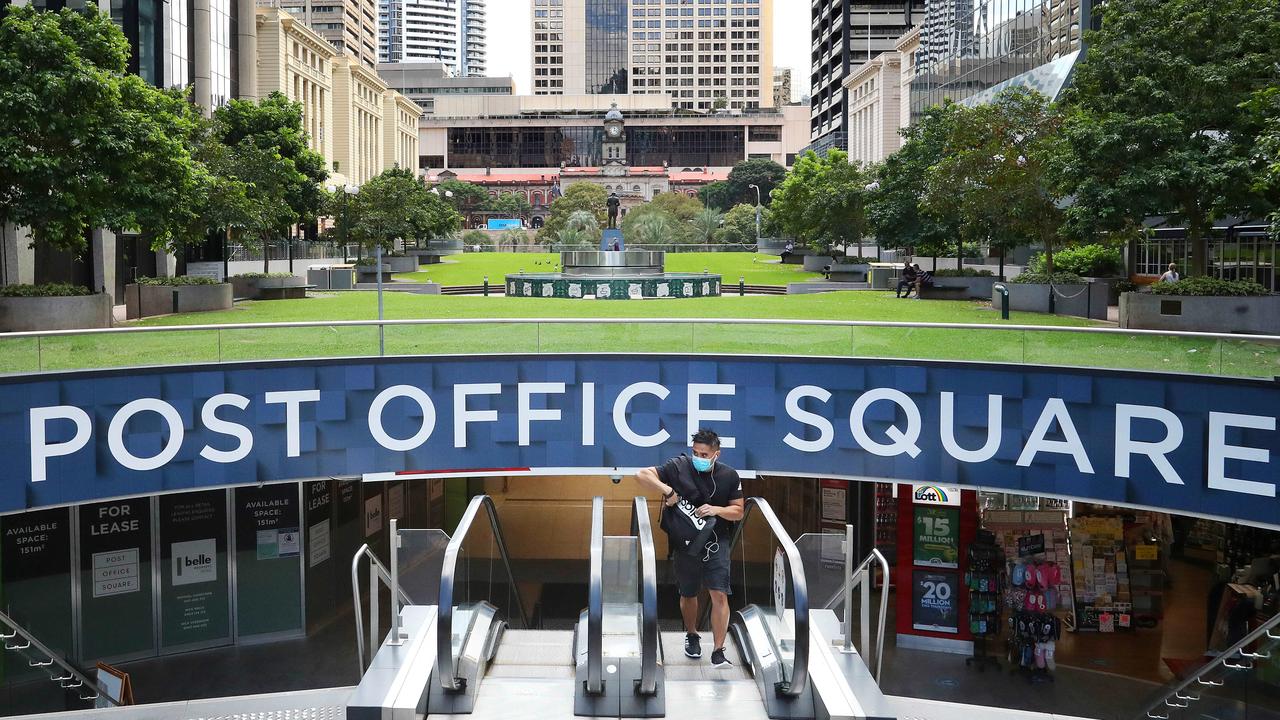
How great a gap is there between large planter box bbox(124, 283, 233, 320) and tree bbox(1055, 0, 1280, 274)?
23.0 m

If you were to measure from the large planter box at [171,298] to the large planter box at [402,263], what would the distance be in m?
28.2

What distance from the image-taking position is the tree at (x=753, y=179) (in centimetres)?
13638

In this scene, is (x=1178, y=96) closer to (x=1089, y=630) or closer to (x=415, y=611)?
(x=1089, y=630)

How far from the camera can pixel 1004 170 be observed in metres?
32.0

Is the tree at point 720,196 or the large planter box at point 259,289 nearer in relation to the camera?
the large planter box at point 259,289

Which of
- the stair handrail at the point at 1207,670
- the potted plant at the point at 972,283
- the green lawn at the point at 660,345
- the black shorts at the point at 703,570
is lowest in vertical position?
the stair handrail at the point at 1207,670

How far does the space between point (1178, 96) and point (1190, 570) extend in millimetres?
13104

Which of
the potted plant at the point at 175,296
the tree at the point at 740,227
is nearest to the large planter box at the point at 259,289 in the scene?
the potted plant at the point at 175,296

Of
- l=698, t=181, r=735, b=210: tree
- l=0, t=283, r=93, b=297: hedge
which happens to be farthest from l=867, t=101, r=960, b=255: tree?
l=698, t=181, r=735, b=210: tree

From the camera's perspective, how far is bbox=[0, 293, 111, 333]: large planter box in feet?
Result: 74.1

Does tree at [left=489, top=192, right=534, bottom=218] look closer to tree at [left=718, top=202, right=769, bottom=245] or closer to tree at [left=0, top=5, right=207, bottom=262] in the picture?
tree at [left=718, top=202, right=769, bottom=245]

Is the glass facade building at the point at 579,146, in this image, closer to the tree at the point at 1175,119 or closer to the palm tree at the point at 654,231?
the palm tree at the point at 654,231

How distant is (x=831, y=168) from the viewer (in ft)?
183

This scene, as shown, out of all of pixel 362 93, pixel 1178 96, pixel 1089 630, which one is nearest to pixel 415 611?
pixel 1089 630
